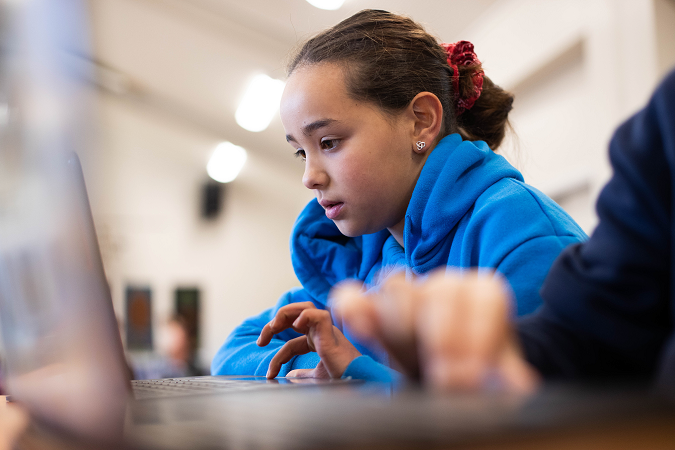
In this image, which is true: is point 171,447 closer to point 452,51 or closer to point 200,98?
point 452,51

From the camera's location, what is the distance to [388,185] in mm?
735

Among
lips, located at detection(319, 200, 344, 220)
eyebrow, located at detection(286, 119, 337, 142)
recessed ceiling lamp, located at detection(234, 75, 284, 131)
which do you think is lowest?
lips, located at detection(319, 200, 344, 220)

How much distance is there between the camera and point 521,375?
0.23 meters

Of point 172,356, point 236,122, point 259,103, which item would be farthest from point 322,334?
point 172,356

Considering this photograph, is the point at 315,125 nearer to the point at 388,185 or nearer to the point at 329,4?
the point at 388,185

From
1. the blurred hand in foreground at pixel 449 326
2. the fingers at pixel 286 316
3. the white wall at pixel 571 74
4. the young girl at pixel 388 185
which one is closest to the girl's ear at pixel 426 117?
the young girl at pixel 388 185

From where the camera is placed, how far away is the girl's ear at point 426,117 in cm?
77

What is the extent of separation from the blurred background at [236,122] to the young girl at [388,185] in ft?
0.47

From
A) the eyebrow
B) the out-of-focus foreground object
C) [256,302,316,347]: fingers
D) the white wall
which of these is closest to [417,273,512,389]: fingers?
the out-of-focus foreground object

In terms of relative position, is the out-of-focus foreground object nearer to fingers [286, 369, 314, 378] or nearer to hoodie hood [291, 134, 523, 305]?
fingers [286, 369, 314, 378]

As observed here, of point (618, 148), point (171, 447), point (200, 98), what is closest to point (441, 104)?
point (618, 148)

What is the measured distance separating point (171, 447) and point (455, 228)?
0.57m

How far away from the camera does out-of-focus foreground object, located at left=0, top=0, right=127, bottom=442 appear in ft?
0.74

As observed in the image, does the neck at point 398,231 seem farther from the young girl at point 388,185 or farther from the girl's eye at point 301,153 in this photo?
the girl's eye at point 301,153
